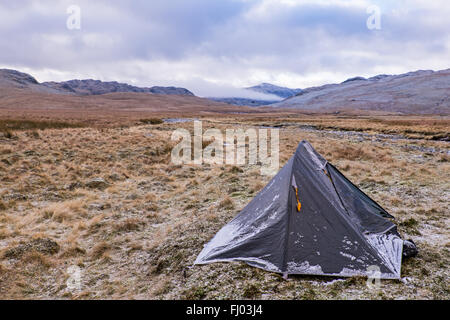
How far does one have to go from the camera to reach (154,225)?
8703mm

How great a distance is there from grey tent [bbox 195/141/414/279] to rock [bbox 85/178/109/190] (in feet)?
27.0

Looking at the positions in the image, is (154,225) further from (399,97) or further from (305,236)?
(399,97)

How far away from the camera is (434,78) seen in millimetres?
156125

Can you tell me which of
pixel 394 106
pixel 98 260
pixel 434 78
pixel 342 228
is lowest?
pixel 98 260

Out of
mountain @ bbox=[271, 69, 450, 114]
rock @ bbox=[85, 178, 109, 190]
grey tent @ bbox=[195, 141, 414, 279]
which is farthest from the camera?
mountain @ bbox=[271, 69, 450, 114]

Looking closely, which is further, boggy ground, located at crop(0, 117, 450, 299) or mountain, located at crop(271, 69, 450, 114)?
mountain, located at crop(271, 69, 450, 114)

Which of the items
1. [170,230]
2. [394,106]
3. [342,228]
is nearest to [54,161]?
[170,230]

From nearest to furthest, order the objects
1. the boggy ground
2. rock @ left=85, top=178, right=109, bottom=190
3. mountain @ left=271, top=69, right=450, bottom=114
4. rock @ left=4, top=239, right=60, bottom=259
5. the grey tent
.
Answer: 1. the boggy ground
2. the grey tent
3. rock @ left=4, top=239, right=60, bottom=259
4. rock @ left=85, top=178, right=109, bottom=190
5. mountain @ left=271, top=69, right=450, bottom=114

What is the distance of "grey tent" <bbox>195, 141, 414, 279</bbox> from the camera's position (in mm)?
5137

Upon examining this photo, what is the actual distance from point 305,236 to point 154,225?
5198 mm

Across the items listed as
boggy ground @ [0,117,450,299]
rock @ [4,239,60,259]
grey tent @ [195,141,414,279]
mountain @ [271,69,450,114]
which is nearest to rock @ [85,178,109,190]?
boggy ground @ [0,117,450,299]

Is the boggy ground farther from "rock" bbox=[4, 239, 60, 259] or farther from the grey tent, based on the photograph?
the grey tent
